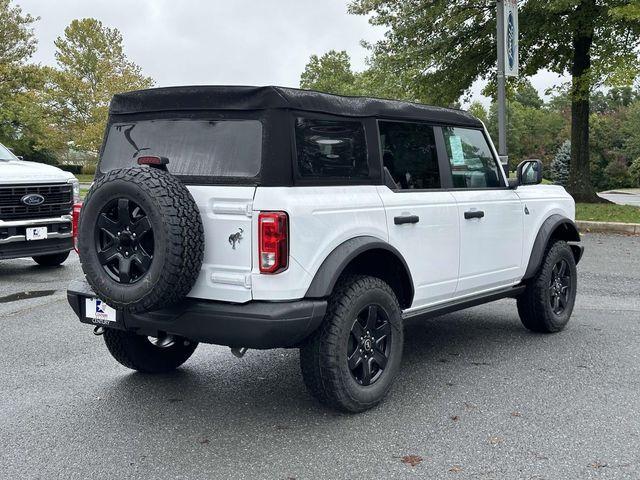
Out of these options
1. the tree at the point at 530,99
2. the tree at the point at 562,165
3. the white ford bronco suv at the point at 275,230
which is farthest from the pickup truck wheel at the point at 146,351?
the tree at the point at 530,99

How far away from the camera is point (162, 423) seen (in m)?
3.84

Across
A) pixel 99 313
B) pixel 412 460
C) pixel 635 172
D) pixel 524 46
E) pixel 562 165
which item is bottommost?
pixel 412 460

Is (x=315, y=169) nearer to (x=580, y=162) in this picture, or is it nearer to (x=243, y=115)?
(x=243, y=115)

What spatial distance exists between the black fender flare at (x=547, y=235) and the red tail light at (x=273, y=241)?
2.74 m

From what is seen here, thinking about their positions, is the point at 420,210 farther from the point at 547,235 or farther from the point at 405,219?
the point at 547,235

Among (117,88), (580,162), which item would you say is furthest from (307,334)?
(117,88)

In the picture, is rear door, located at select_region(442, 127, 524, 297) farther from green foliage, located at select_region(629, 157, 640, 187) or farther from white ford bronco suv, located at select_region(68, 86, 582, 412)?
green foliage, located at select_region(629, 157, 640, 187)

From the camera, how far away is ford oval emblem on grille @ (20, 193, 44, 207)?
8.66 m

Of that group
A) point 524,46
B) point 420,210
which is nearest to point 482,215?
point 420,210

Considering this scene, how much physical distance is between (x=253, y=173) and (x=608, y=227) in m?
11.4

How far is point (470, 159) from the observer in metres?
5.14

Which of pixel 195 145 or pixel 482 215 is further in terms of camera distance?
pixel 482 215

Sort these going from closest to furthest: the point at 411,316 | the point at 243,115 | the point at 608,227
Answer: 1. the point at 243,115
2. the point at 411,316
3. the point at 608,227

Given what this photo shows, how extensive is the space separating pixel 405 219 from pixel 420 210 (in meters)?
0.21
